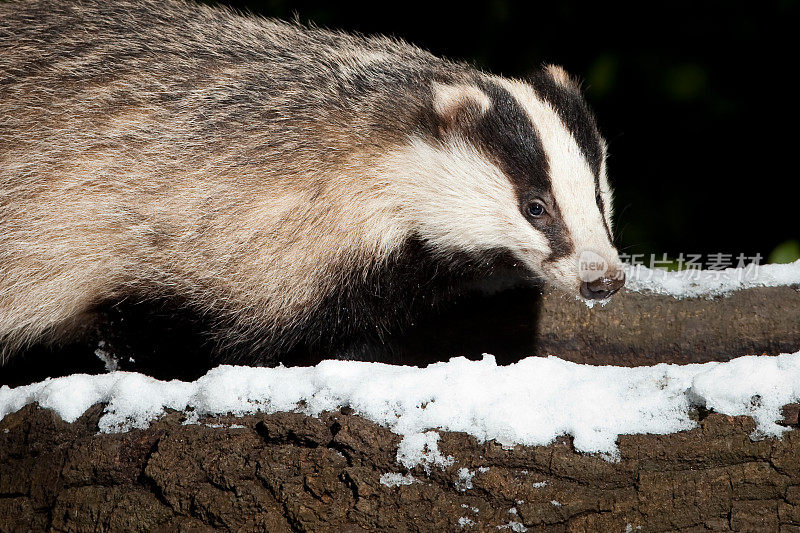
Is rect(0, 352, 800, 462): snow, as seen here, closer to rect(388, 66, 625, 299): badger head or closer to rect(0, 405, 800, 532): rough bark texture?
rect(0, 405, 800, 532): rough bark texture

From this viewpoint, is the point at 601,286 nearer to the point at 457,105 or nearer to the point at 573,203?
the point at 573,203

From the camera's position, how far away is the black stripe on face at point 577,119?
8.68ft

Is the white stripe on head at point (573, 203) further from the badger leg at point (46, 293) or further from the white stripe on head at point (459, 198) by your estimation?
the badger leg at point (46, 293)

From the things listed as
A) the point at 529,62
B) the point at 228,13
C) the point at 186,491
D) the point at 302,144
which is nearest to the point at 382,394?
the point at 186,491

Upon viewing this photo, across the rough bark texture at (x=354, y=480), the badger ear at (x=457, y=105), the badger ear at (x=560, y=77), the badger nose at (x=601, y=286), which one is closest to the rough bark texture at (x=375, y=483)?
the rough bark texture at (x=354, y=480)

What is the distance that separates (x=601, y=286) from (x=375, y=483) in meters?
1.00

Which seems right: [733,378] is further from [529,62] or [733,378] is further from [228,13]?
[529,62]

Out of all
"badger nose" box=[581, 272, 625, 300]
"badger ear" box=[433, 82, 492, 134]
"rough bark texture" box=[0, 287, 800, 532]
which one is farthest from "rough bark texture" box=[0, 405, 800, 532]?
"badger ear" box=[433, 82, 492, 134]

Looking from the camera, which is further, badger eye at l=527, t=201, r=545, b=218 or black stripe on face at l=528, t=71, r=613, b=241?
black stripe on face at l=528, t=71, r=613, b=241

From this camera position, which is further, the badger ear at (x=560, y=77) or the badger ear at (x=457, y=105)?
the badger ear at (x=560, y=77)

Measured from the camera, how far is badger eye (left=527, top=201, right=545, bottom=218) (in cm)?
254

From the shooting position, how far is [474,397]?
1876 millimetres

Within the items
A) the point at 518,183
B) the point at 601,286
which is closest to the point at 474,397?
the point at 601,286

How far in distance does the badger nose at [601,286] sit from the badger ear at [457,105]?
0.62 m
